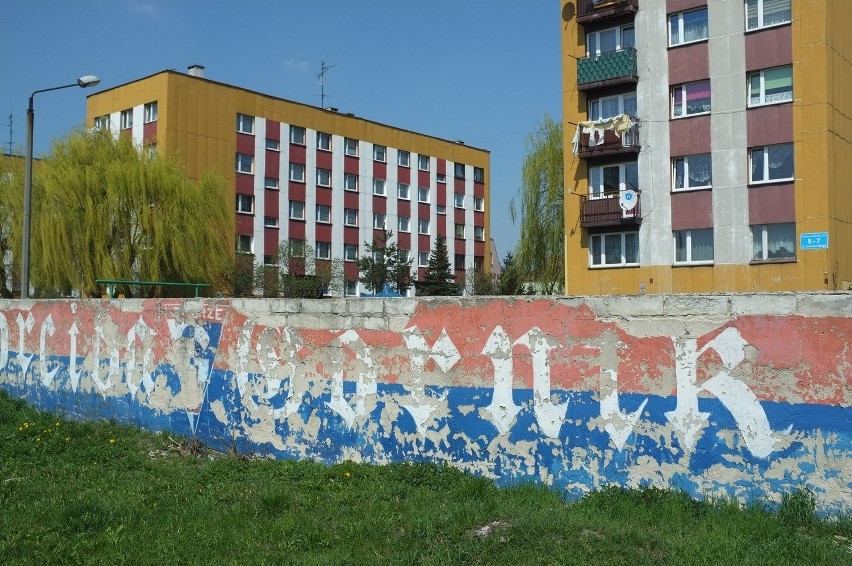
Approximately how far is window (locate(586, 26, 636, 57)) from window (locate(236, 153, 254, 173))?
24091 millimetres

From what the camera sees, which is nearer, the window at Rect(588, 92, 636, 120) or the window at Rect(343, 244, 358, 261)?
the window at Rect(588, 92, 636, 120)

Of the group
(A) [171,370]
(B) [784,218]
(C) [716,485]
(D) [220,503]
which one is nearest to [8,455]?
(A) [171,370]

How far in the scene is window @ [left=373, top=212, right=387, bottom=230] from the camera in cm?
5866

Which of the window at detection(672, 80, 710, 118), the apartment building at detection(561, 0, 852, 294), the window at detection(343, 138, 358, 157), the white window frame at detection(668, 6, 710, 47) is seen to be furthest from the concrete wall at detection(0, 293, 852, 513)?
the window at detection(343, 138, 358, 157)

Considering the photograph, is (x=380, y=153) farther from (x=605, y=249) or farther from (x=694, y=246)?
(x=694, y=246)

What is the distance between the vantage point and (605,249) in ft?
111

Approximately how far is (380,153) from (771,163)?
112ft

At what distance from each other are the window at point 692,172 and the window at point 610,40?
17.6 ft

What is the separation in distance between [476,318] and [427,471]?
1.58 meters

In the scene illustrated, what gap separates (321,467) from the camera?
8438 millimetres

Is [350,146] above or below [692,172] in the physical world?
above

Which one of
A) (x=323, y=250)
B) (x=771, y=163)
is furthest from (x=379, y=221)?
(x=771, y=163)

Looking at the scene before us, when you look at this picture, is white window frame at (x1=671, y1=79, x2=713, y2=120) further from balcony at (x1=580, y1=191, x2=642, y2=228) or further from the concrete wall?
the concrete wall

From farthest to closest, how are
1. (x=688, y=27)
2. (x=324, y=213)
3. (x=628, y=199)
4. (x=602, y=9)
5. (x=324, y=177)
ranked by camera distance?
(x=324, y=213) → (x=324, y=177) → (x=602, y=9) → (x=628, y=199) → (x=688, y=27)
